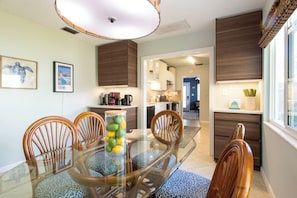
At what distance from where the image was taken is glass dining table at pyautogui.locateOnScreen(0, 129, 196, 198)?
1.10 metres

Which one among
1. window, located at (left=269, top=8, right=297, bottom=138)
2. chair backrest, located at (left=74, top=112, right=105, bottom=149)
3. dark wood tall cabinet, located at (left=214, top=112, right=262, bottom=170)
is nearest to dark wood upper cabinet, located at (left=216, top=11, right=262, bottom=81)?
window, located at (left=269, top=8, right=297, bottom=138)

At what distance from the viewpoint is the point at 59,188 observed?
3.80 ft

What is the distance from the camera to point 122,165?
1314 millimetres

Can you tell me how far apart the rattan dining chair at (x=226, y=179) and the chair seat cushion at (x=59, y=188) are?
1.91 feet

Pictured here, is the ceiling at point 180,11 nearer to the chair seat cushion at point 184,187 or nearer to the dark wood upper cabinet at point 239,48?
the dark wood upper cabinet at point 239,48

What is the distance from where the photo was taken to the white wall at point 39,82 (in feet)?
8.45

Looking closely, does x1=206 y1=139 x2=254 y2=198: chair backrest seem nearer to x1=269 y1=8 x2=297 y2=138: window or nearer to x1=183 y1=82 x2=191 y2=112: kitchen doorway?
x1=269 y1=8 x2=297 y2=138: window

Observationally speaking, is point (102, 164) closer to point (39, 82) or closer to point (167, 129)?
point (167, 129)

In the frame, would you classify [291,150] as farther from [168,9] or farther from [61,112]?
[61,112]

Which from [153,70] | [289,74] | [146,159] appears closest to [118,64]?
[153,70]

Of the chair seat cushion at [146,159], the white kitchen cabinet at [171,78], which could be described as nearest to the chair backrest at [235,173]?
the chair seat cushion at [146,159]

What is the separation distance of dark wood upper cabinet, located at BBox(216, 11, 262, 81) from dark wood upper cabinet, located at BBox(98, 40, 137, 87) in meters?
1.90

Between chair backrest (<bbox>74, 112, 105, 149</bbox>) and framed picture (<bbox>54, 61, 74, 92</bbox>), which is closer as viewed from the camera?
chair backrest (<bbox>74, 112, 105, 149</bbox>)

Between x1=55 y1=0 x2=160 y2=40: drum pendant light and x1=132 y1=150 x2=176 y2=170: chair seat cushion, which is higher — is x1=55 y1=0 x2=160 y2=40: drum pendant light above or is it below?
above
